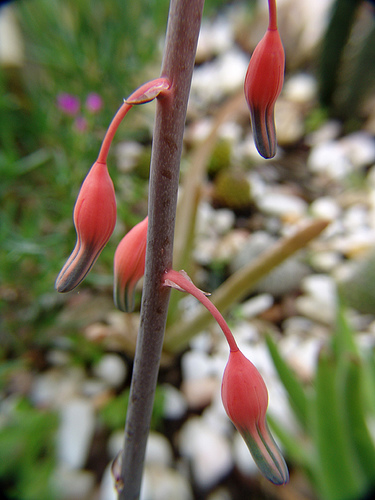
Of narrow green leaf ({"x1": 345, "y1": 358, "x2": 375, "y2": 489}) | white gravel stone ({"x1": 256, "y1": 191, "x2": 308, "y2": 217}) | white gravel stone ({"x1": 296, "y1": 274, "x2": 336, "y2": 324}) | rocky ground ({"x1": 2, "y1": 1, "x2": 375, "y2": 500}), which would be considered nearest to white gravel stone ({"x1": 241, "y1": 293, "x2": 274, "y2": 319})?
rocky ground ({"x1": 2, "y1": 1, "x2": 375, "y2": 500})

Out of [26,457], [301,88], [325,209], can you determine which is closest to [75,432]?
[26,457]

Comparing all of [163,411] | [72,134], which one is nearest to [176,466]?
[163,411]

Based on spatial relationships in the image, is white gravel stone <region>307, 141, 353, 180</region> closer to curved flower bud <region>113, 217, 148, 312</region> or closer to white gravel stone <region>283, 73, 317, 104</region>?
white gravel stone <region>283, 73, 317, 104</region>

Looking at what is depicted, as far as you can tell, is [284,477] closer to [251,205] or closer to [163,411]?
[163,411]

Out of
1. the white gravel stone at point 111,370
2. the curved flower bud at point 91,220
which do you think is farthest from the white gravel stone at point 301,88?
the curved flower bud at point 91,220

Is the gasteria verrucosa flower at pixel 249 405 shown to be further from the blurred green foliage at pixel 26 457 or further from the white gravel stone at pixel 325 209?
the white gravel stone at pixel 325 209
